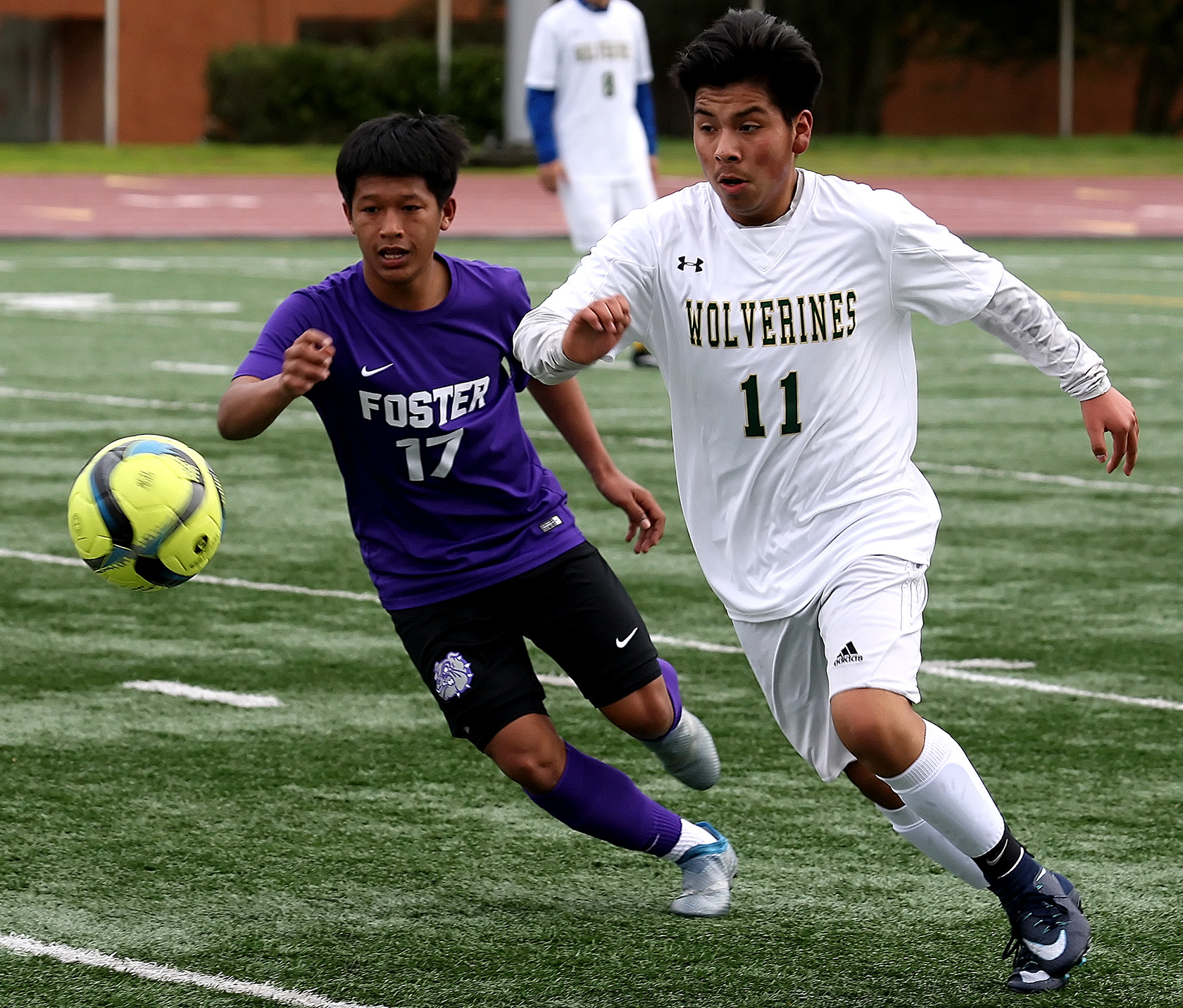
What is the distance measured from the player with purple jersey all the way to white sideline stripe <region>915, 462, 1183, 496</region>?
5.82m

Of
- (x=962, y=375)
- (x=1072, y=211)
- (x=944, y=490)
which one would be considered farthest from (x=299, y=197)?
(x=944, y=490)

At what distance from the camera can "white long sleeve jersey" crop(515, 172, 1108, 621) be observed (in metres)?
4.34

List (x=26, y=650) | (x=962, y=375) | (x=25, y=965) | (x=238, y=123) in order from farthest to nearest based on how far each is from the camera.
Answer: (x=238, y=123), (x=962, y=375), (x=26, y=650), (x=25, y=965)

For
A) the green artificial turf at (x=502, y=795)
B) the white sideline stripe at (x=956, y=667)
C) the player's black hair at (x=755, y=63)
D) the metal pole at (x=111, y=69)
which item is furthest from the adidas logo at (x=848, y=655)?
the metal pole at (x=111, y=69)

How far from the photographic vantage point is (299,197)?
1244 inches

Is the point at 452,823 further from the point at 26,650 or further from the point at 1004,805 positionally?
the point at 26,650

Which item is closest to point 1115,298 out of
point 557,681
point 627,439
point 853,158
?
point 627,439

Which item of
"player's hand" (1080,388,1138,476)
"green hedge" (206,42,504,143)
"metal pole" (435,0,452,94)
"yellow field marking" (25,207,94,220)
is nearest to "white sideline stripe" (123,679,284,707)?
"player's hand" (1080,388,1138,476)

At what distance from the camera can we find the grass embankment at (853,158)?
3734 cm

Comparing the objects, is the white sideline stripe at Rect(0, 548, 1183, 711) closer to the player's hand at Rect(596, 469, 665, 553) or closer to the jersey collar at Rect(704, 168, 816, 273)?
the player's hand at Rect(596, 469, 665, 553)

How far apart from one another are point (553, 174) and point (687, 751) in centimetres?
942

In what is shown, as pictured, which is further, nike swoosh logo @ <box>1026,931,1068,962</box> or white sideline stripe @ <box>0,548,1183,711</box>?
white sideline stripe @ <box>0,548,1183,711</box>

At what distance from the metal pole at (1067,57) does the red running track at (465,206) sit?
9997 mm

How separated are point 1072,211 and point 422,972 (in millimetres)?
26061
